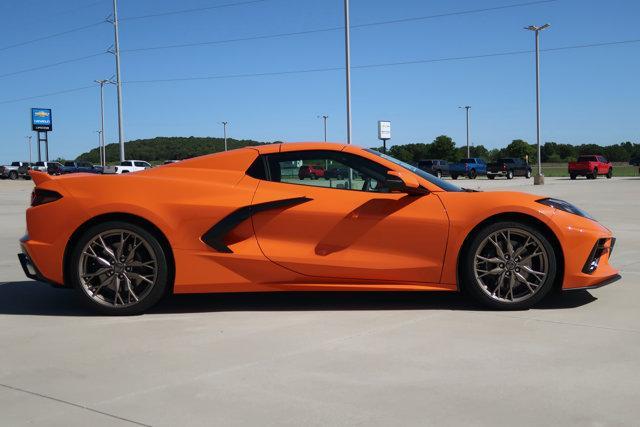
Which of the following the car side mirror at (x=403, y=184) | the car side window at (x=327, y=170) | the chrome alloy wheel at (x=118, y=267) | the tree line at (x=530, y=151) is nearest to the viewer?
the car side mirror at (x=403, y=184)

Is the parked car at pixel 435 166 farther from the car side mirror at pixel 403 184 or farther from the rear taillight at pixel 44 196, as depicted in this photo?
the rear taillight at pixel 44 196

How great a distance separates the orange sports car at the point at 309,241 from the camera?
5.30m

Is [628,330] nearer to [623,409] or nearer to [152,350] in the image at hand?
[623,409]

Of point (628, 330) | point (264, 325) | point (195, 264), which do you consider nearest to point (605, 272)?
point (628, 330)

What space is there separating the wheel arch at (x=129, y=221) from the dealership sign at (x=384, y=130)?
36682mm

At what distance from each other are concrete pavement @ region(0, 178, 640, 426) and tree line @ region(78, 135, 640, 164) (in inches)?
3970

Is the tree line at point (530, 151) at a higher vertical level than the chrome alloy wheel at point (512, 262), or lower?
higher

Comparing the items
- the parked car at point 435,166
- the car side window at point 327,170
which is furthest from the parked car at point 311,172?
the parked car at point 435,166

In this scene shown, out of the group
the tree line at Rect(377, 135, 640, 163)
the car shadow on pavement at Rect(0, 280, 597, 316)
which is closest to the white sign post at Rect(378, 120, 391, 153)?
the car shadow on pavement at Rect(0, 280, 597, 316)

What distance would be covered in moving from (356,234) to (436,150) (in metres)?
127

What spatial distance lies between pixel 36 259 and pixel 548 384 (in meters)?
3.95

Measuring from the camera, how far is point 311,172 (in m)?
5.56

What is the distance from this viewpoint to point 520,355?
164 inches

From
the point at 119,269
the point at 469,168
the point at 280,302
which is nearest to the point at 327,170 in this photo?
the point at 280,302
